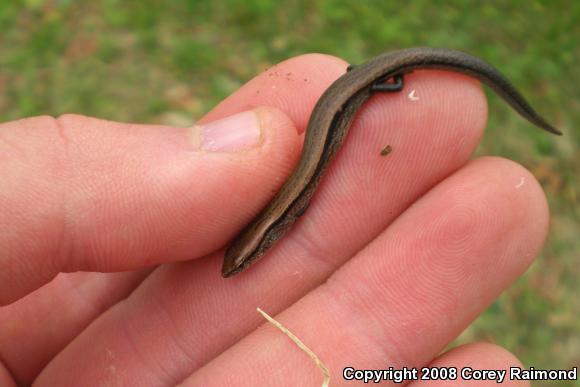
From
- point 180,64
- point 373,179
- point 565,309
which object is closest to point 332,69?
point 373,179

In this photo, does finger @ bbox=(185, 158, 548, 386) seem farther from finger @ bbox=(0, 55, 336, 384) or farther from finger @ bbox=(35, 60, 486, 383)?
finger @ bbox=(0, 55, 336, 384)

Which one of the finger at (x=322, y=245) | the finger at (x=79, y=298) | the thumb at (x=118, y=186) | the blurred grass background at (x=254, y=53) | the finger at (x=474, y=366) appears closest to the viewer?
the thumb at (x=118, y=186)

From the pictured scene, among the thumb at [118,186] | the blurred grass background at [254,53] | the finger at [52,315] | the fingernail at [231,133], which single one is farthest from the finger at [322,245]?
the blurred grass background at [254,53]

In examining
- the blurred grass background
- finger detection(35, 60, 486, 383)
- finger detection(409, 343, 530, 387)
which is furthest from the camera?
the blurred grass background

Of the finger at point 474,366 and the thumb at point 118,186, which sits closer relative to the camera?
the thumb at point 118,186

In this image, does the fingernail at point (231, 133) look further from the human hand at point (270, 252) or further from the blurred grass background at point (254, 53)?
the blurred grass background at point (254, 53)

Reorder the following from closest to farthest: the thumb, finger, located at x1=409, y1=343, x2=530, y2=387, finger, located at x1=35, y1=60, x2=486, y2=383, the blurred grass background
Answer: the thumb
finger, located at x1=409, y1=343, x2=530, y2=387
finger, located at x1=35, y1=60, x2=486, y2=383
the blurred grass background

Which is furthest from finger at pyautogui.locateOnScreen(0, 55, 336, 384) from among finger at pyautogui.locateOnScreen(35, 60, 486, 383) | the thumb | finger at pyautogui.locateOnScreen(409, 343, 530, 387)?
finger at pyautogui.locateOnScreen(409, 343, 530, 387)
